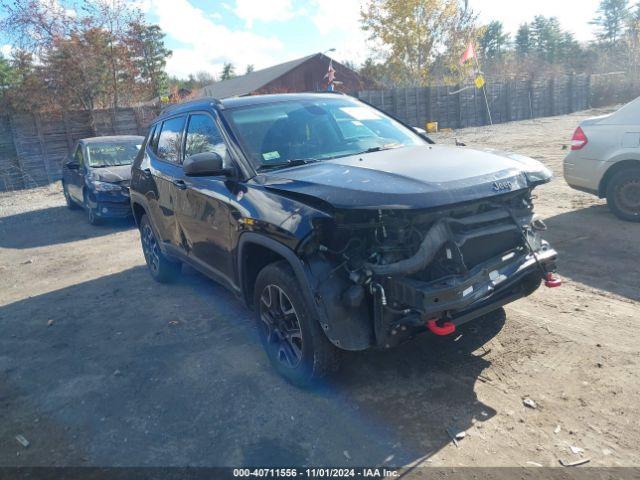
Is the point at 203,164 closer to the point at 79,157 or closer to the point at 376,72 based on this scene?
the point at 79,157

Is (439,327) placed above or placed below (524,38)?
A: below

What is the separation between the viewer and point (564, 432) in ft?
9.20

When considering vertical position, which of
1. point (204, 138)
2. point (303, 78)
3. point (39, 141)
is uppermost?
point (303, 78)

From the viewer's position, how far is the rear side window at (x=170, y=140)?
492 centimetres

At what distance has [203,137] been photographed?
4.39 m

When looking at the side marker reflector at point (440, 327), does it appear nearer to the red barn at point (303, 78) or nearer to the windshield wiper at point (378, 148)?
the windshield wiper at point (378, 148)

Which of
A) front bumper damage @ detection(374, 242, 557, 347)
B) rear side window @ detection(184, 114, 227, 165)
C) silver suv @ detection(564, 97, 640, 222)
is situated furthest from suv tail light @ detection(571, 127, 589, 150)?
rear side window @ detection(184, 114, 227, 165)

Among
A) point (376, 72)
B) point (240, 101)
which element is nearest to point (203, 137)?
point (240, 101)

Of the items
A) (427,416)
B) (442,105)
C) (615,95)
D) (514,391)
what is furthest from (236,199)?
(615,95)

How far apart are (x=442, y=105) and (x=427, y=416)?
27608 mm

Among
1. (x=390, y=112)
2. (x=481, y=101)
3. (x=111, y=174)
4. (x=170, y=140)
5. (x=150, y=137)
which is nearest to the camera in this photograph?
(x=170, y=140)

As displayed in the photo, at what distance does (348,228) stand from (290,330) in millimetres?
972

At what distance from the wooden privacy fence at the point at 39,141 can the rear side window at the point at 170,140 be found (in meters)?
12.2

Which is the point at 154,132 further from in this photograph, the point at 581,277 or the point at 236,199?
the point at 581,277
